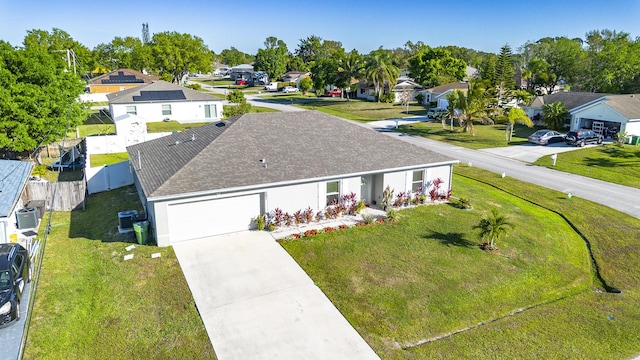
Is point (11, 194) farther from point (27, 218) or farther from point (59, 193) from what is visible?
point (59, 193)

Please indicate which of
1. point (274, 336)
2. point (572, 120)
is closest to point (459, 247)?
point (274, 336)

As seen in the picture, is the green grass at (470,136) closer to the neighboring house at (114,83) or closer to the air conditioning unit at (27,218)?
the air conditioning unit at (27,218)

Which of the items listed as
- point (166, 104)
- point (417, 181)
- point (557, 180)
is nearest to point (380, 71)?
point (166, 104)

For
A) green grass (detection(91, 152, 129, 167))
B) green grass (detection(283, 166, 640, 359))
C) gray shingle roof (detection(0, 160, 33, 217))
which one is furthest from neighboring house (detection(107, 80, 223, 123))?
green grass (detection(283, 166, 640, 359))

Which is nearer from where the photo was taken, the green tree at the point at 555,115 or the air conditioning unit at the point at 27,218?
the air conditioning unit at the point at 27,218

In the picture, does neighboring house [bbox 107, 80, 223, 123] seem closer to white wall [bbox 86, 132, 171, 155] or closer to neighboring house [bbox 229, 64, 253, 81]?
white wall [bbox 86, 132, 171, 155]

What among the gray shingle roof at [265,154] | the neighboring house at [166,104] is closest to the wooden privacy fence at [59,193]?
the gray shingle roof at [265,154]
